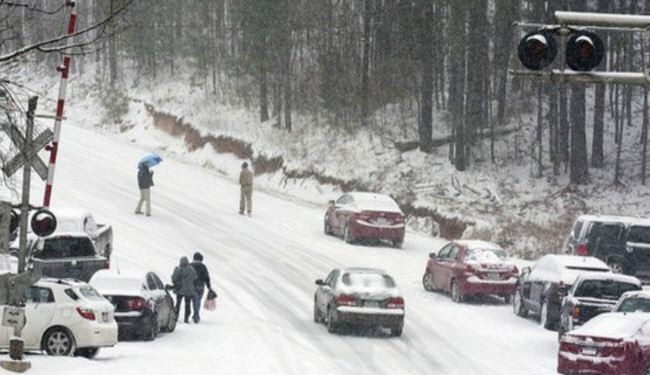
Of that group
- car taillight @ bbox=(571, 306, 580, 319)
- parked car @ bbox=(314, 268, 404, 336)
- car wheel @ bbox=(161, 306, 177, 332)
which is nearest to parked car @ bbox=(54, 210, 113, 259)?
car wheel @ bbox=(161, 306, 177, 332)

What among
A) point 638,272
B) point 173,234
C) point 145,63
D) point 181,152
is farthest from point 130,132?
point 638,272

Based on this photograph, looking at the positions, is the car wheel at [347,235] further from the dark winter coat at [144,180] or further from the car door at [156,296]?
the car door at [156,296]

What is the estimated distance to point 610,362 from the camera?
2025 centimetres

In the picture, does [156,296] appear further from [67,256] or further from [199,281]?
[67,256]

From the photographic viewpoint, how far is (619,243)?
109 ft

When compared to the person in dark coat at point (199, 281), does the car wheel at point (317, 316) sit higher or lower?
lower

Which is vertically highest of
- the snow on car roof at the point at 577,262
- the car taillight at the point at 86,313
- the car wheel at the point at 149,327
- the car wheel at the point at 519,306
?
the car taillight at the point at 86,313

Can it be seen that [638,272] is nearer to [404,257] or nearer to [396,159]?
[404,257]

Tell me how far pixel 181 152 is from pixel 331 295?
120ft

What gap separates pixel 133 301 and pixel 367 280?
17.1 feet

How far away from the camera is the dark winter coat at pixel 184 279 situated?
1062 inches

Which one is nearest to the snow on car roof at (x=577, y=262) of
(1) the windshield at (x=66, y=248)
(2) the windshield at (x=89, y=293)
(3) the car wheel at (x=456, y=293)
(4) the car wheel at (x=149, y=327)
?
(3) the car wheel at (x=456, y=293)

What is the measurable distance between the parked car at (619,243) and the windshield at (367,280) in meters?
8.71

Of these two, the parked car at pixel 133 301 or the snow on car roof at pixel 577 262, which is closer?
the parked car at pixel 133 301
